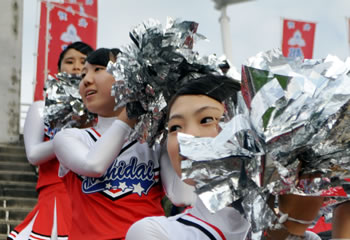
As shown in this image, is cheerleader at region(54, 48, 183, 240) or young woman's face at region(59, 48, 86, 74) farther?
young woman's face at region(59, 48, 86, 74)

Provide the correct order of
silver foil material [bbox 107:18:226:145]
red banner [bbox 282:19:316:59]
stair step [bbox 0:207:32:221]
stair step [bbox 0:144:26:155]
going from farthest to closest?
red banner [bbox 282:19:316:59] → stair step [bbox 0:144:26:155] → stair step [bbox 0:207:32:221] → silver foil material [bbox 107:18:226:145]

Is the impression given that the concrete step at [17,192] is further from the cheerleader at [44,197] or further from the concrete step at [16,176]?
the cheerleader at [44,197]

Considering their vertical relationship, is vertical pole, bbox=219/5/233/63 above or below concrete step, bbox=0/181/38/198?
above

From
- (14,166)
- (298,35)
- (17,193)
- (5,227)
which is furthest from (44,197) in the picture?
(298,35)

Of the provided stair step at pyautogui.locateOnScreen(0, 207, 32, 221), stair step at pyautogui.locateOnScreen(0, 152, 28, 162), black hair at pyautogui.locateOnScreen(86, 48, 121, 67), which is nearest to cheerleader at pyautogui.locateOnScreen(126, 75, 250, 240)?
black hair at pyautogui.locateOnScreen(86, 48, 121, 67)

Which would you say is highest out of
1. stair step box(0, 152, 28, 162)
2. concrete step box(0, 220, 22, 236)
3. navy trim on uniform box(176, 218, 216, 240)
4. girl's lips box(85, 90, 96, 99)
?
girl's lips box(85, 90, 96, 99)

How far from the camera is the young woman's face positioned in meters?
4.22

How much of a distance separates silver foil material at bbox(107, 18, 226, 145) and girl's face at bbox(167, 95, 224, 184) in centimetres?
45

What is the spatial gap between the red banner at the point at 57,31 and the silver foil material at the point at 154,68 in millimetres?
8466

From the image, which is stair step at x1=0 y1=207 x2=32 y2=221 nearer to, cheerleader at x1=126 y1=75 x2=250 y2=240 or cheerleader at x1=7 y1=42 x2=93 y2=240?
cheerleader at x1=7 y1=42 x2=93 y2=240

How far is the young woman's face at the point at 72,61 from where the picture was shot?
4223 millimetres

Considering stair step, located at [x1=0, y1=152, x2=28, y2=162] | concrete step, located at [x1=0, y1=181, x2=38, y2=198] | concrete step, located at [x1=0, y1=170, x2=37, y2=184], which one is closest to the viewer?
concrete step, located at [x1=0, y1=181, x2=38, y2=198]

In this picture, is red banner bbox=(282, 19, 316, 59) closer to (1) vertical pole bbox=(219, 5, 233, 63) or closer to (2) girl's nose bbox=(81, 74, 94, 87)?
(1) vertical pole bbox=(219, 5, 233, 63)

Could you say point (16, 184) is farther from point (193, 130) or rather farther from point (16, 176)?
point (193, 130)
